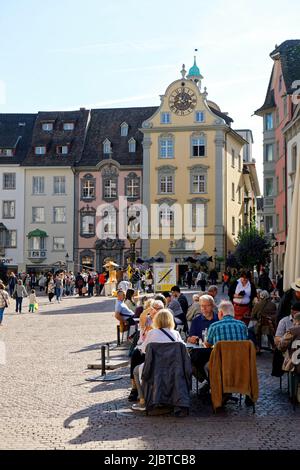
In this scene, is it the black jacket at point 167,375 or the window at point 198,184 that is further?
the window at point 198,184

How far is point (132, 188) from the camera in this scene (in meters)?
60.4

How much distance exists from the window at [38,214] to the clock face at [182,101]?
14.2m

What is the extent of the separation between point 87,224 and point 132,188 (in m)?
4.91

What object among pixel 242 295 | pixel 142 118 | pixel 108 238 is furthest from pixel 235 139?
pixel 242 295

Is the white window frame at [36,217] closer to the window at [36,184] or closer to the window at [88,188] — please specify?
the window at [36,184]

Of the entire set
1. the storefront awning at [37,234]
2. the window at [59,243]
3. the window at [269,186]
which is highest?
the window at [269,186]

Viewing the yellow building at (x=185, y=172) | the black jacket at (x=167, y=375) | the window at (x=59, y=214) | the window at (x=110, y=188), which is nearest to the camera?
the black jacket at (x=167, y=375)

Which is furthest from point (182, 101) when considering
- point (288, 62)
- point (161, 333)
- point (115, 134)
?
point (161, 333)

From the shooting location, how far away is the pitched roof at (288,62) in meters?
42.1

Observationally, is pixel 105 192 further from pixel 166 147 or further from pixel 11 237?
pixel 11 237

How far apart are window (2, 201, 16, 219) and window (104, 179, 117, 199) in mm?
8052

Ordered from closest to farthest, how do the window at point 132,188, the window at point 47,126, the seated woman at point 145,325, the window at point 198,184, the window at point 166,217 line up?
1. the seated woman at point 145,325
2. the window at point 198,184
3. the window at point 166,217
4. the window at point 132,188
5. the window at point 47,126

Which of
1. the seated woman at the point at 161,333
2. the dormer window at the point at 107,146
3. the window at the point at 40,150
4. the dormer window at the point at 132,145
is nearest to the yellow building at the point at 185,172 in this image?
the dormer window at the point at 132,145
